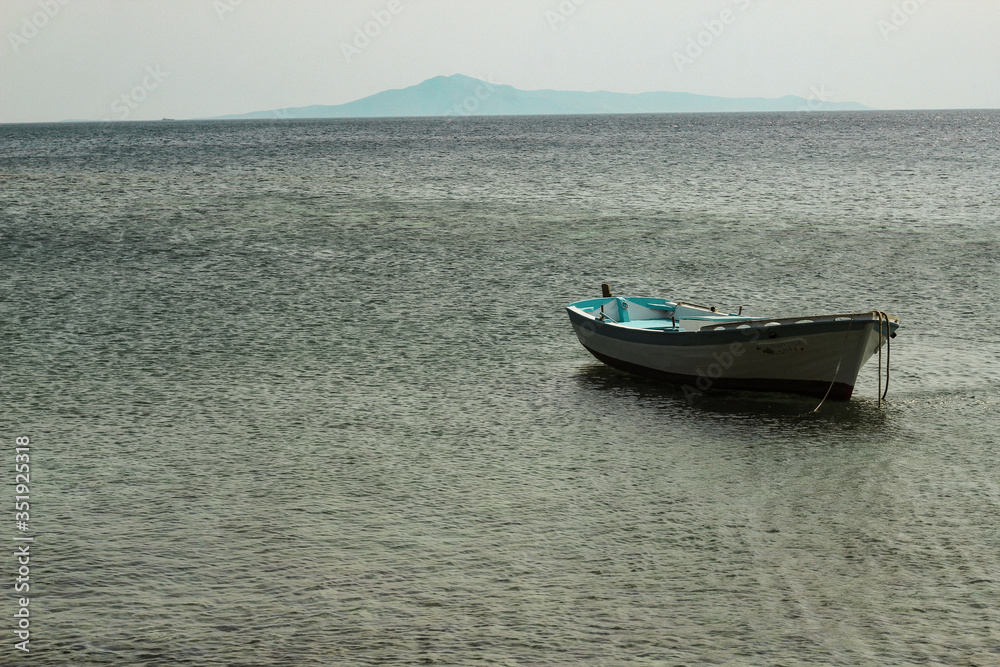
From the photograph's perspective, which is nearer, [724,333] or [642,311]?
[724,333]

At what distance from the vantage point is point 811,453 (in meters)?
12.4

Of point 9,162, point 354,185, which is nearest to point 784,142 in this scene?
point 354,185

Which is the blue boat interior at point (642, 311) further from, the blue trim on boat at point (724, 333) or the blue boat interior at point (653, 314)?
the blue trim on boat at point (724, 333)

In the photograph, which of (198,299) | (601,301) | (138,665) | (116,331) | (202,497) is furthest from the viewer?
(198,299)

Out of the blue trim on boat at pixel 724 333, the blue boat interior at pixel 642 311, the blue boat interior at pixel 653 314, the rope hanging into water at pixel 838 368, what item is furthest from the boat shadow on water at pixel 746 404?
the blue boat interior at pixel 642 311

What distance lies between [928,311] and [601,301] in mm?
7943

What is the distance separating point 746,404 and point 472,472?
503 centimetres

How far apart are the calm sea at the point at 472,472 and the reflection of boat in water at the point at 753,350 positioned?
38cm

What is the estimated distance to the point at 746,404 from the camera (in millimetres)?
14742

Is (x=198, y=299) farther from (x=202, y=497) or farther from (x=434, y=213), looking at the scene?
(x=434, y=213)

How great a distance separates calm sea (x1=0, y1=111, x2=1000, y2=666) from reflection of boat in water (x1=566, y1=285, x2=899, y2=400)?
0.38 metres

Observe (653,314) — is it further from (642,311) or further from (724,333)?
(724,333)

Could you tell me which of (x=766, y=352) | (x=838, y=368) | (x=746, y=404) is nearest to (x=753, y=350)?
(x=766, y=352)

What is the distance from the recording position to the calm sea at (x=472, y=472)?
26.2ft
